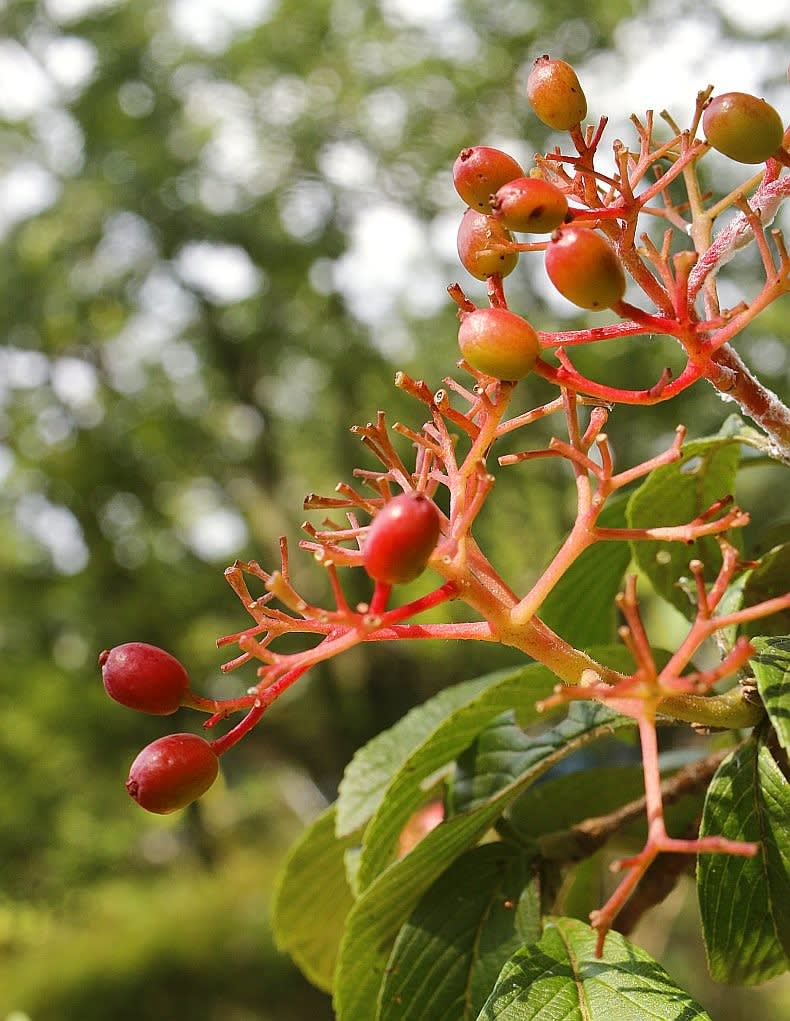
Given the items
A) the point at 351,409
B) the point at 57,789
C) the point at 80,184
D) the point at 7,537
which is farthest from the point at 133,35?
the point at 57,789

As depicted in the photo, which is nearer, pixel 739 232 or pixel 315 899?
pixel 739 232

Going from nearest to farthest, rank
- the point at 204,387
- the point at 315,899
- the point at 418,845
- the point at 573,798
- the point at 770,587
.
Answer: the point at 418,845 → the point at 770,587 → the point at 573,798 → the point at 315,899 → the point at 204,387

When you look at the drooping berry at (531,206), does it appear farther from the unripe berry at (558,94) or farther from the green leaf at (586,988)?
the green leaf at (586,988)

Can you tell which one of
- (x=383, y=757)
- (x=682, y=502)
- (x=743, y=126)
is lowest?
(x=383, y=757)

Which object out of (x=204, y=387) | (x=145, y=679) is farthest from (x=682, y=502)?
(x=204, y=387)

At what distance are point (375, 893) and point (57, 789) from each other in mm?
7001

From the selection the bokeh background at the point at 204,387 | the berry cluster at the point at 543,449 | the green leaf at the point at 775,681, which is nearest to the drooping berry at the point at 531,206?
the berry cluster at the point at 543,449

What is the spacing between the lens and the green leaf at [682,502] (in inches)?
34.4

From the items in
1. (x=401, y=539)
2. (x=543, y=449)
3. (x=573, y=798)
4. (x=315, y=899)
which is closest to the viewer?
(x=401, y=539)

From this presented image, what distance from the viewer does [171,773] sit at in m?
0.55

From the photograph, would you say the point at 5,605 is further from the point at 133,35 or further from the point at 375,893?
the point at 375,893

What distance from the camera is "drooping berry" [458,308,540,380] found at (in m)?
0.52

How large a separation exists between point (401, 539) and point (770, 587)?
483 mm

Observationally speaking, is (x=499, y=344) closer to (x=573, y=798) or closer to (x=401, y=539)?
(x=401, y=539)
